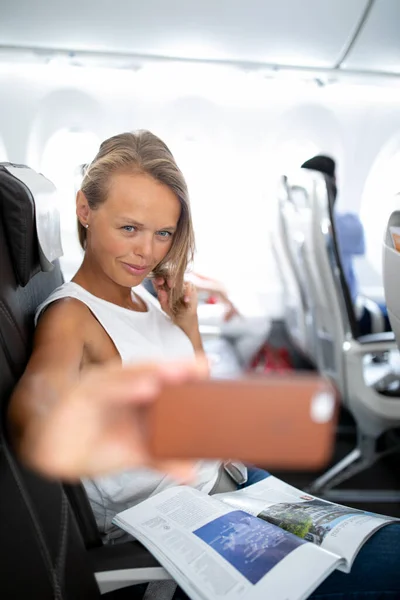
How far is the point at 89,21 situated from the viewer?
260 cm

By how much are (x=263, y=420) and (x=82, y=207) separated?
0.61 metres

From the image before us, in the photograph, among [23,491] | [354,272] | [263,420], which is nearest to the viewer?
[263,420]

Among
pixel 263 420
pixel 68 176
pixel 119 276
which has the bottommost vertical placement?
pixel 263 420

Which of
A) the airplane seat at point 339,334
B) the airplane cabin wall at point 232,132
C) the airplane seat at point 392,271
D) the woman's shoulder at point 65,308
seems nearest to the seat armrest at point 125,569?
the woman's shoulder at point 65,308

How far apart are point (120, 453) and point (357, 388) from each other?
1.86m

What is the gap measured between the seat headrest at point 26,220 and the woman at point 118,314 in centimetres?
6

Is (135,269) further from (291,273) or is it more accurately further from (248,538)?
(291,273)

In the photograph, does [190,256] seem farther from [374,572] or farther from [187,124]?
[187,124]

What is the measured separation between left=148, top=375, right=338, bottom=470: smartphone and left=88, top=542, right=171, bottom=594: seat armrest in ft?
2.04

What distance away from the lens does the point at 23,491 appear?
2.39 feet

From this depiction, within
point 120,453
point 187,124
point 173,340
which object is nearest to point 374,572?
point 173,340

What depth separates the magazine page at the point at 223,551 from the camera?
76 centimetres

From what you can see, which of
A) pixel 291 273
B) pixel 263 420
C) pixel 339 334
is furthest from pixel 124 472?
pixel 291 273

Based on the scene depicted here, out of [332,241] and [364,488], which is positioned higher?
[332,241]
